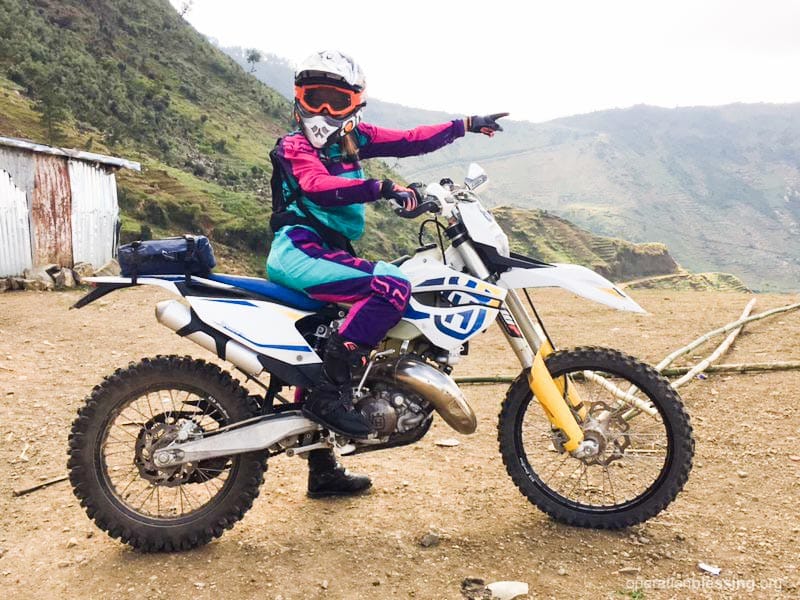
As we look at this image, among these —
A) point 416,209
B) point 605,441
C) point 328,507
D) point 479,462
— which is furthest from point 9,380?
point 605,441

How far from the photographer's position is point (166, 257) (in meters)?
3.59

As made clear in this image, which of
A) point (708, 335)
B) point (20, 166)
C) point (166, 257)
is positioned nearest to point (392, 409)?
point (166, 257)

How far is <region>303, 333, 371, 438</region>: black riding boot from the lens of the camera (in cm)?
351

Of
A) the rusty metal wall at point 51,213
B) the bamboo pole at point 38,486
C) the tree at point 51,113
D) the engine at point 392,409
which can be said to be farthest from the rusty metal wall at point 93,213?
the engine at point 392,409

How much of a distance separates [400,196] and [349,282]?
545 millimetres

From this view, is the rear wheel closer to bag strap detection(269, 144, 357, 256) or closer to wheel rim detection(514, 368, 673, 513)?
bag strap detection(269, 144, 357, 256)

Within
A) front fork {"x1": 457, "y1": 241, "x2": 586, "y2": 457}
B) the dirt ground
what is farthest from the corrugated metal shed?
front fork {"x1": 457, "y1": 241, "x2": 586, "y2": 457}

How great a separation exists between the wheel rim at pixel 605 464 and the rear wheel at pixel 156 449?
169 cm

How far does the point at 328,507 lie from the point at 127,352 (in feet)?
18.9

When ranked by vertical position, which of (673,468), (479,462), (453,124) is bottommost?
(479,462)

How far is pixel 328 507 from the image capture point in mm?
4098

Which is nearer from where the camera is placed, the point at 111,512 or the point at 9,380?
the point at 111,512

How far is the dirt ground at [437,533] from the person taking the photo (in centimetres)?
314

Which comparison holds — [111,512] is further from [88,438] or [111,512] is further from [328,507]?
[328,507]
